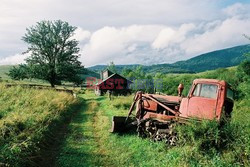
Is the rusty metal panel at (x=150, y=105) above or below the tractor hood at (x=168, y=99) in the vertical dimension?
below

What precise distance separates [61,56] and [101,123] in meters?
31.0

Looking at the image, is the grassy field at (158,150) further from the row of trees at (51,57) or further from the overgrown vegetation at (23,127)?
the row of trees at (51,57)

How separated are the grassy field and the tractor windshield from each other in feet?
4.05

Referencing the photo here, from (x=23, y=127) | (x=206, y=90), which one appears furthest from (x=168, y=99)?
(x=23, y=127)

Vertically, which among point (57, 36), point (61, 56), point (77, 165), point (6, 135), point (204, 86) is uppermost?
point (57, 36)

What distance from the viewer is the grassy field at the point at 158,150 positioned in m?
7.72

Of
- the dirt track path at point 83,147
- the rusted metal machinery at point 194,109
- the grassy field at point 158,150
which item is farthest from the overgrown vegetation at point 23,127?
the rusted metal machinery at point 194,109

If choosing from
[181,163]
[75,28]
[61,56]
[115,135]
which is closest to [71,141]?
[115,135]

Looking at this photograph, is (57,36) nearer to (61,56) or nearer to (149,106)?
(61,56)

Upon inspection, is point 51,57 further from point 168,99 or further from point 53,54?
point 168,99

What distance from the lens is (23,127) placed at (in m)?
11.4

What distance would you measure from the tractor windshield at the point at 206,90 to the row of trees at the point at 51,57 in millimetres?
35515

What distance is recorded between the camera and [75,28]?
155 ft

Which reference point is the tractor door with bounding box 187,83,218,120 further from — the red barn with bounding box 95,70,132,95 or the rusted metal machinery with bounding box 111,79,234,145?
the red barn with bounding box 95,70,132,95
